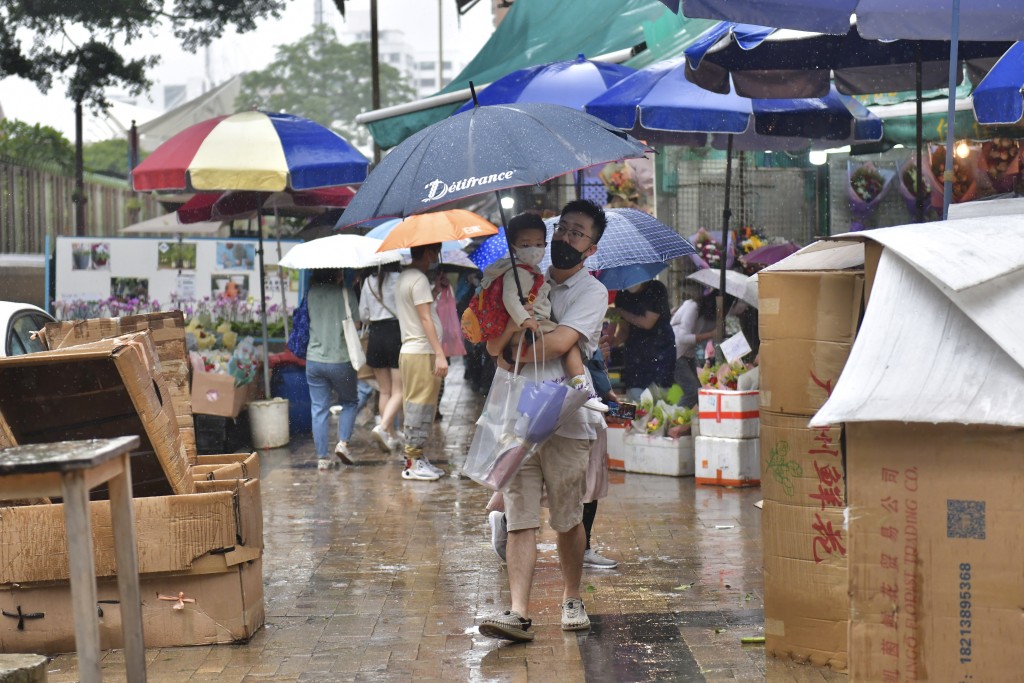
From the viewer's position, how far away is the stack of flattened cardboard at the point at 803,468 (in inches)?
188

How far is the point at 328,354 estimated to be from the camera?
34.7 feet

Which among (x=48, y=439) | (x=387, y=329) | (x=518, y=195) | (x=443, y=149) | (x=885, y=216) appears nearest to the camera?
(x=48, y=439)

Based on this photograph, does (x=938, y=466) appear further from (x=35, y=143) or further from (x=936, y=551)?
(x=35, y=143)

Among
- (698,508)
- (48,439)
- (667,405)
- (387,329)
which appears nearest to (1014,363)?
(48,439)

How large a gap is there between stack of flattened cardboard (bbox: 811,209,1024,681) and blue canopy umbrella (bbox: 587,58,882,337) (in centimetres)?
545

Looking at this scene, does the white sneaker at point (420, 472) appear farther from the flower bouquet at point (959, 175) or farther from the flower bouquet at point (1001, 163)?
the flower bouquet at point (1001, 163)

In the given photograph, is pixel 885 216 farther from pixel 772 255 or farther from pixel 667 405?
pixel 667 405

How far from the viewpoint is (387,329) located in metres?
10.8

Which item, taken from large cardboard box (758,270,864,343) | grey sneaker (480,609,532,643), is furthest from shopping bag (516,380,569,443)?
large cardboard box (758,270,864,343)

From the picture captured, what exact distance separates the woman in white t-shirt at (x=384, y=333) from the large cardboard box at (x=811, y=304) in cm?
602

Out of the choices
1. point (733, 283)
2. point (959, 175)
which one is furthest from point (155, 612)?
point (959, 175)

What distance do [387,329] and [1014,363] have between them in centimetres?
772

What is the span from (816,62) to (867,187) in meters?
5.19

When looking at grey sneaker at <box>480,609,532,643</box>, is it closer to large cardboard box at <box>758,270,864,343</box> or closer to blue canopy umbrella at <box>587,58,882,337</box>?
large cardboard box at <box>758,270,864,343</box>
